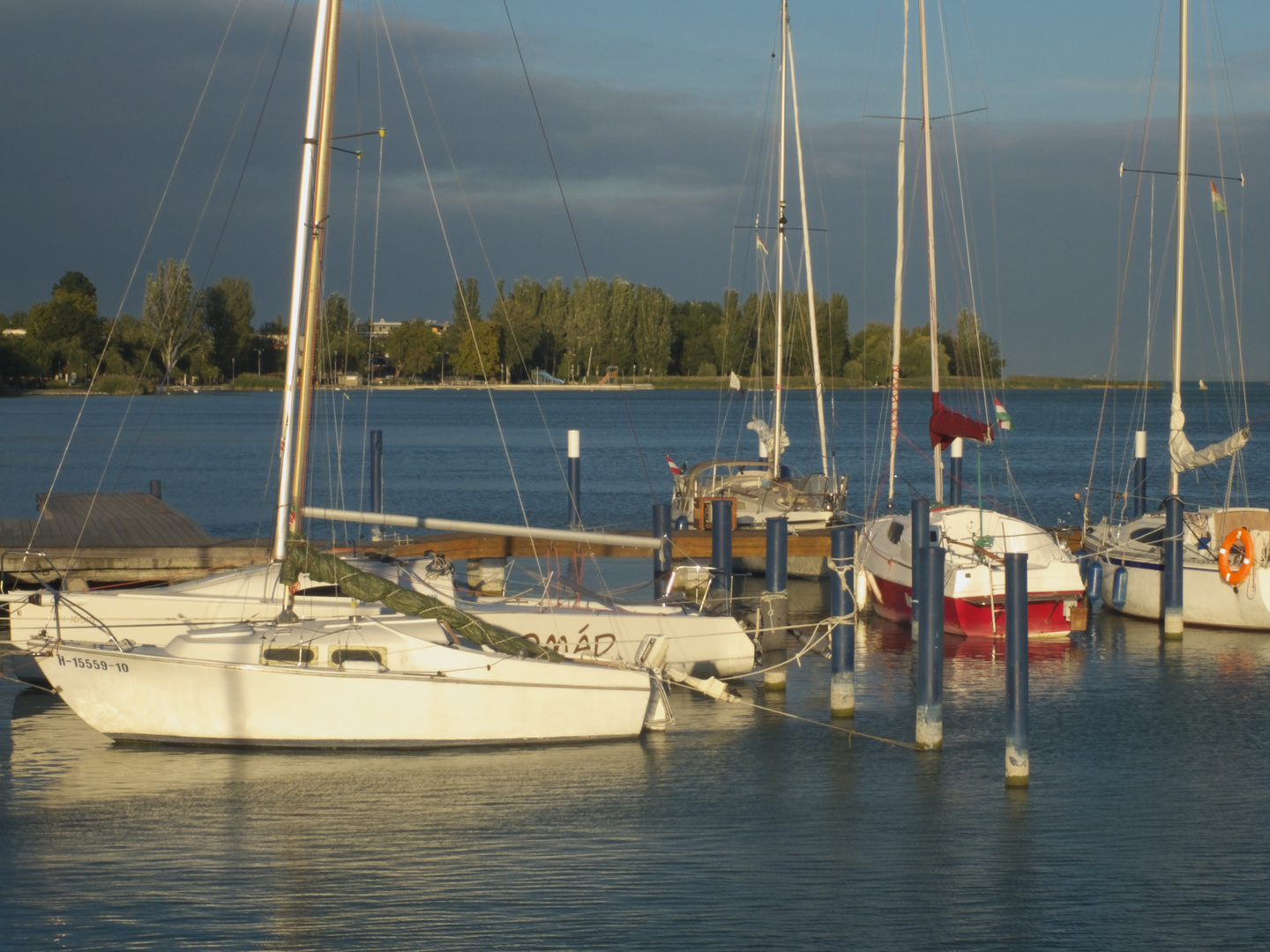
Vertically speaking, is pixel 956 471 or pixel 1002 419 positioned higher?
pixel 1002 419

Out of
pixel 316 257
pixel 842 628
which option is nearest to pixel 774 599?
pixel 842 628

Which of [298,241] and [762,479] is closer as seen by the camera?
[298,241]

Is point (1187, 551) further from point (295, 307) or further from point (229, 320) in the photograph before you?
point (229, 320)

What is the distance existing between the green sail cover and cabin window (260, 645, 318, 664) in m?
1.10

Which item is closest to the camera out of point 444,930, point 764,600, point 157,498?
point 444,930

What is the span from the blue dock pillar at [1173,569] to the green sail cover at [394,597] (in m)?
11.0

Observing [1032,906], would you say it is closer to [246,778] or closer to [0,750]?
[246,778]

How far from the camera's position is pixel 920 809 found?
13141 millimetres

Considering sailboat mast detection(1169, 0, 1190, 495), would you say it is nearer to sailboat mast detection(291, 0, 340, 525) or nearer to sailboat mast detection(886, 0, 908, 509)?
sailboat mast detection(886, 0, 908, 509)

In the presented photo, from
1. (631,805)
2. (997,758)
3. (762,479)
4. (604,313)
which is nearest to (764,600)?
(997,758)

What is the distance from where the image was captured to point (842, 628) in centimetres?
1558

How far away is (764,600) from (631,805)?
5.33 metres

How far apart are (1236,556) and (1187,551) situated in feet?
3.01

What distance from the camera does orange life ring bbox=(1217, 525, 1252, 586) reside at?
21047 mm
